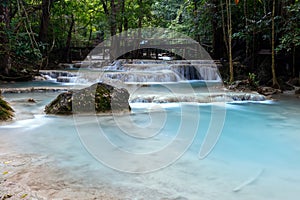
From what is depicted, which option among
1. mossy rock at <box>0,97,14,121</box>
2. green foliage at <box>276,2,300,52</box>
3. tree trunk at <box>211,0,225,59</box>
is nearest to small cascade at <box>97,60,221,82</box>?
tree trunk at <box>211,0,225,59</box>

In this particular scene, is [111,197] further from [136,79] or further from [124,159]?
[136,79]

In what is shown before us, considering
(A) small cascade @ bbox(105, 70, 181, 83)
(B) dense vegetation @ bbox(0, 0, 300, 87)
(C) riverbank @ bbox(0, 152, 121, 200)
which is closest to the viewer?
(C) riverbank @ bbox(0, 152, 121, 200)

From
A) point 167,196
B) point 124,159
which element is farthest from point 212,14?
point 167,196

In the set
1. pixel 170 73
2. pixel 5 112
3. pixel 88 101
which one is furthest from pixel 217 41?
pixel 5 112

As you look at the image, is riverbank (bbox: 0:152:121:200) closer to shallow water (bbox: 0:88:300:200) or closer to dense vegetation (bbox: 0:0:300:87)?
shallow water (bbox: 0:88:300:200)

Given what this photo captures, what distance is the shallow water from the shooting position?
2.95 meters

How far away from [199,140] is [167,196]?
2.39 m

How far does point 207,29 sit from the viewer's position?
16.7 metres

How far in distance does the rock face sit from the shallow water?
0.25 metres

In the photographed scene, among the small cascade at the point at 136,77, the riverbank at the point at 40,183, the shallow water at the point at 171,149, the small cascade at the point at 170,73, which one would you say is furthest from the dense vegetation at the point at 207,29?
the small cascade at the point at 136,77

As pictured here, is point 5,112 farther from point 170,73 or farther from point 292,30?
point 292,30

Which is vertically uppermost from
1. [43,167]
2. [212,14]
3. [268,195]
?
[212,14]

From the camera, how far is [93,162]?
3.55 metres

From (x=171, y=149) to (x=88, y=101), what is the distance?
8.48ft
